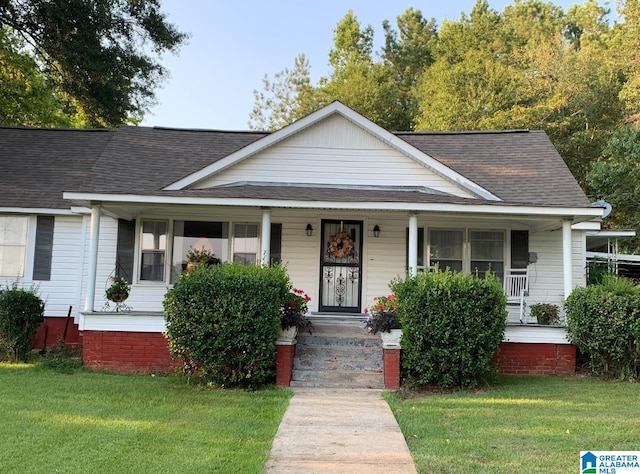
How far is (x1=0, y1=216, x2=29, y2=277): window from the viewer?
433 inches

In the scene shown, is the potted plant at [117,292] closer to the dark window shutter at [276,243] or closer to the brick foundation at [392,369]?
the dark window shutter at [276,243]

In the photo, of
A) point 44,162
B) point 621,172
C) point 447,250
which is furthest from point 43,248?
point 621,172

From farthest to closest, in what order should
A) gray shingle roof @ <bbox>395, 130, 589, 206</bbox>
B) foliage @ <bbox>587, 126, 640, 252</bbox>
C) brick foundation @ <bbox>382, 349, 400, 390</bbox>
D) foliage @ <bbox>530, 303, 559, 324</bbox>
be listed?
1. foliage @ <bbox>587, 126, 640, 252</bbox>
2. gray shingle roof @ <bbox>395, 130, 589, 206</bbox>
3. foliage @ <bbox>530, 303, 559, 324</bbox>
4. brick foundation @ <bbox>382, 349, 400, 390</bbox>

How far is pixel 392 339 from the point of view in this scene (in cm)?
775

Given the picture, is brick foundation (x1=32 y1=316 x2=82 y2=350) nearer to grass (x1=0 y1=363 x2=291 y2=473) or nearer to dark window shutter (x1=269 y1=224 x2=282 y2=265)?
grass (x1=0 y1=363 x2=291 y2=473)

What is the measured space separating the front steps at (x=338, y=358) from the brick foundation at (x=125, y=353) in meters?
2.21

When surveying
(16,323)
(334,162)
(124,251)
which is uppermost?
(334,162)

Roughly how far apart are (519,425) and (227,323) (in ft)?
12.6

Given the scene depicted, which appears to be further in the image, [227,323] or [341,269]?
[341,269]

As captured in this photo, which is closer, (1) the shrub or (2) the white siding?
(1) the shrub

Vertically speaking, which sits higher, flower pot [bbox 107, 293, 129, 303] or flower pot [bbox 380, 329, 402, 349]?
flower pot [bbox 107, 293, 129, 303]

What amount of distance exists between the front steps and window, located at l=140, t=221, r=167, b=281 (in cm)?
375

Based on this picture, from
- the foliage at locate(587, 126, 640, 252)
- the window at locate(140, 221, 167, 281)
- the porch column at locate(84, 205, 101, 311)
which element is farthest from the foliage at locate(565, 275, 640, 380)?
the foliage at locate(587, 126, 640, 252)

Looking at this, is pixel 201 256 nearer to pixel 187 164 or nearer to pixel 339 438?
pixel 187 164
